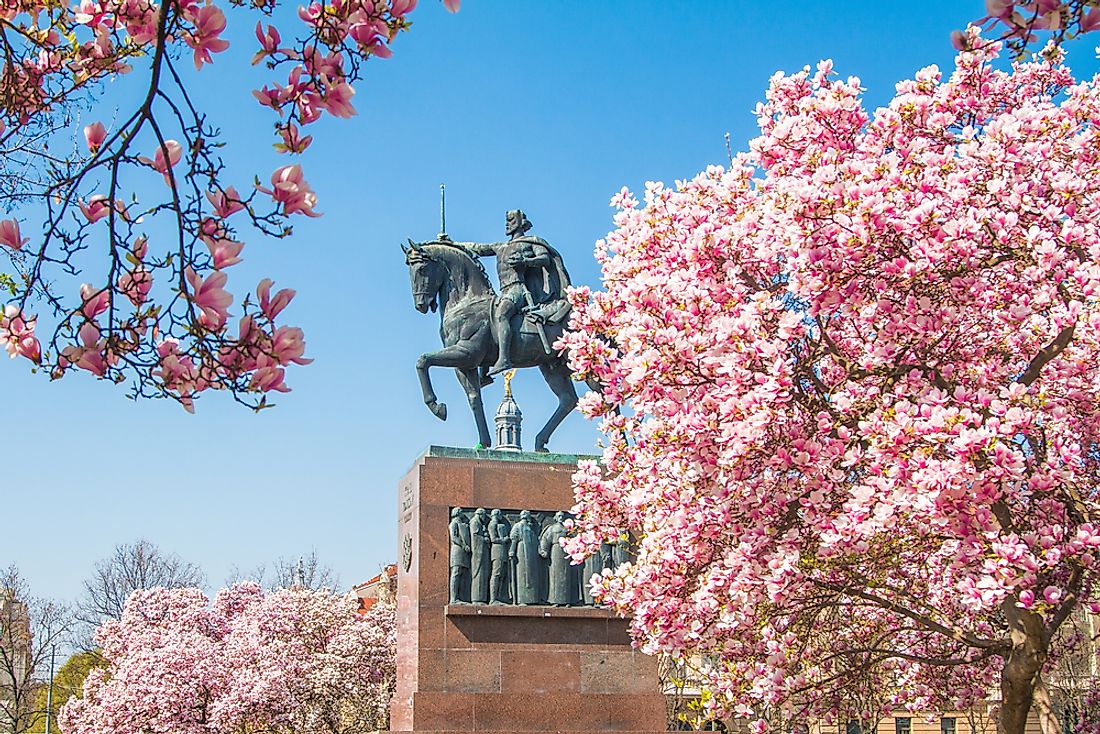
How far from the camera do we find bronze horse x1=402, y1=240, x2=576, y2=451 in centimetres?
1781

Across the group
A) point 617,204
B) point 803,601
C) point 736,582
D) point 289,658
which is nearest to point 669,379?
point 736,582

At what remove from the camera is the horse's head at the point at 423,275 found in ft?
59.4

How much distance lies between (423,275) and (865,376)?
27.4 feet

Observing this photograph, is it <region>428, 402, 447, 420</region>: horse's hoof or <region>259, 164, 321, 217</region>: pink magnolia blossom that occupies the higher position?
<region>428, 402, 447, 420</region>: horse's hoof

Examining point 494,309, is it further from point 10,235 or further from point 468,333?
point 10,235

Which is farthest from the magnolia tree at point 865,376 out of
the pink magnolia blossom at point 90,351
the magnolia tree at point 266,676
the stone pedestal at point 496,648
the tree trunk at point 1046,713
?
the magnolia tree at point 266,676

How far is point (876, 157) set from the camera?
11891mm

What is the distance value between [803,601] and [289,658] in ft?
83.1

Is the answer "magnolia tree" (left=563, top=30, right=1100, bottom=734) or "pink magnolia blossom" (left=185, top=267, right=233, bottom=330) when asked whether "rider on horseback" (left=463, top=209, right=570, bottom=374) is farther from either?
"pink magnolia blossom" (left=185, top=267, right=233, bottom=330)

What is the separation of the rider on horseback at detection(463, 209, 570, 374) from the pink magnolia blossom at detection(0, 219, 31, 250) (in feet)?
40.8

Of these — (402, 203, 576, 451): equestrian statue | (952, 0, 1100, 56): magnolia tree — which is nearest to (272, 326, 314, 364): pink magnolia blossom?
(952, 0, 1100, 56): magnolia tree

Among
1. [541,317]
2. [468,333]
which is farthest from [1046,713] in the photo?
[468,333]

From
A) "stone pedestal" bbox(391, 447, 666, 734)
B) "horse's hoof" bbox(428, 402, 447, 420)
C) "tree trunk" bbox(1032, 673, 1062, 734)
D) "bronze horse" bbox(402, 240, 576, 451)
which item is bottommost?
"tree trunk" bbox(1032, 673, 1062, 734)

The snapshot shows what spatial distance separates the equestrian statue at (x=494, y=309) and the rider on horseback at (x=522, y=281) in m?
0.01
